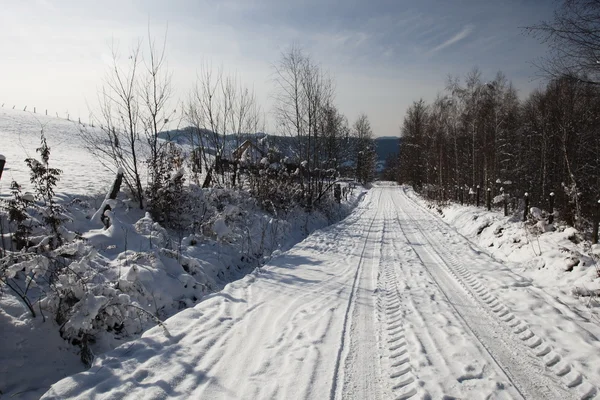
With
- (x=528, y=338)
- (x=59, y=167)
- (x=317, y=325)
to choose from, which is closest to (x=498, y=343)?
(x=528, y=338)

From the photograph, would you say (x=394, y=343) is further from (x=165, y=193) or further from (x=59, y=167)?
(x=59, y=167)

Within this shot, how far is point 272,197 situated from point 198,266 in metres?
7.89

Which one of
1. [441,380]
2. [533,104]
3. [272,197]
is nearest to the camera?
[441,380]

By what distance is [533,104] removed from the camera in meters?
26.9

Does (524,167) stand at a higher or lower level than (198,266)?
higher

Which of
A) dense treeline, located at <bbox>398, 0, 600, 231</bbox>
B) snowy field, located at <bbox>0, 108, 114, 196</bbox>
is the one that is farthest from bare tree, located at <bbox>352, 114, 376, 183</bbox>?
snowy field, located at <bbox>0, 108, 114, 196</bbox>

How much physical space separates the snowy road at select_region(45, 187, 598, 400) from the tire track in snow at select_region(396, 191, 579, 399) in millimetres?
14

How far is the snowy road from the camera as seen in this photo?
2.97 meters

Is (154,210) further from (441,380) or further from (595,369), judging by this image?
(595,369)

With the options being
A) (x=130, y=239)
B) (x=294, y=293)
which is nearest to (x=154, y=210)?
(x=130, y=239)

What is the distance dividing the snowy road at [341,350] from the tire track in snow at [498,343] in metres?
0.01

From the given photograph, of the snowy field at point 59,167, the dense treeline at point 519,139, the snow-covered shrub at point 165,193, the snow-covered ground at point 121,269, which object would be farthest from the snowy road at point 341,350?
the dense treeline at point 519,139

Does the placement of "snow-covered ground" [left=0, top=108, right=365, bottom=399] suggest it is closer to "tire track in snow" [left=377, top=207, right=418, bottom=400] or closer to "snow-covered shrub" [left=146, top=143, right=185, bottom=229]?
"snow-covered shrub" [left=146, top=143, right=185, bottom=229]

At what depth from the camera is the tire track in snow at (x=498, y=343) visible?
9.96 feet
